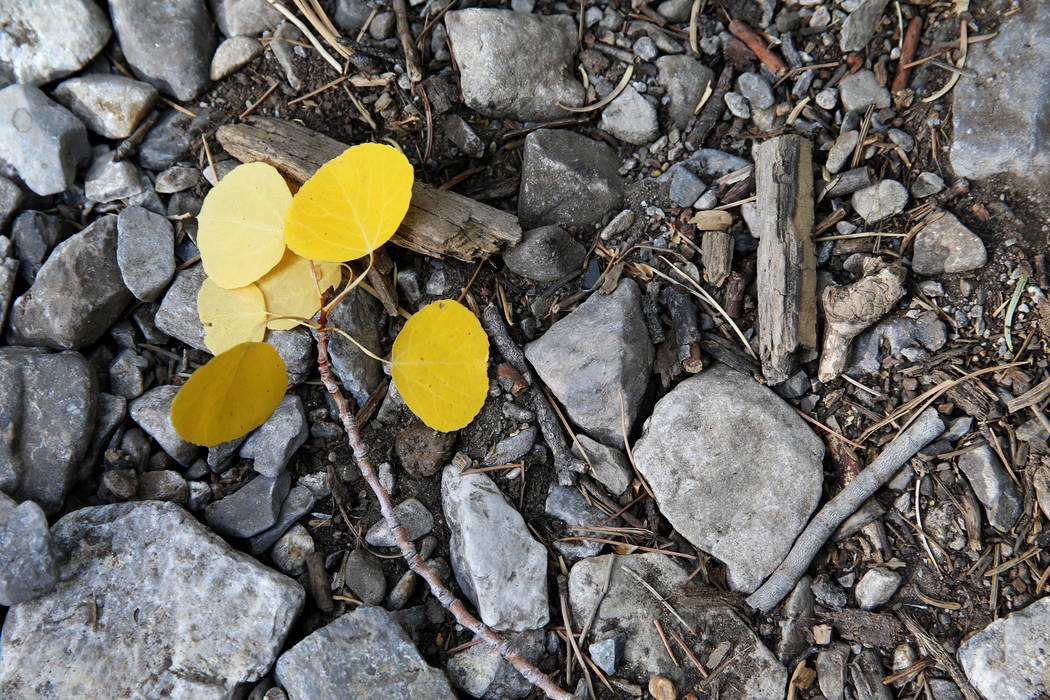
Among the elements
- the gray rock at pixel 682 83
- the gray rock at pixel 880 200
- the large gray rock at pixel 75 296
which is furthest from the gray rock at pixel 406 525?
the gray rock at pixel 880 200

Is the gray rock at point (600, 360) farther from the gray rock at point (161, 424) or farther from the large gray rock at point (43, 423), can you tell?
the large gray rock at point (43, 423)

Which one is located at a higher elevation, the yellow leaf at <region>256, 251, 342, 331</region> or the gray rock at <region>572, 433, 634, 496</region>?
the yellow leaf at <region>256, 251, 342, 331</region>

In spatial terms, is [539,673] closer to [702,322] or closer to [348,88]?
[702,322]

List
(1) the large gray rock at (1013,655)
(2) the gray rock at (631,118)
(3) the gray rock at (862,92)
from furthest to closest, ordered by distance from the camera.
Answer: (2) the gray rock at (631,118)
(3) the gray rock at (862,92)
(1) the large gray rock at (1013,655)

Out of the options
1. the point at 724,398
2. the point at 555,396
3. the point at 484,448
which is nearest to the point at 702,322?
the point at 724,398

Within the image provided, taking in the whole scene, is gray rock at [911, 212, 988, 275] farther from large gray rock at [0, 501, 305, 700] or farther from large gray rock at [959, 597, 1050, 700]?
large gray rock at [0, 501, 305, 700]

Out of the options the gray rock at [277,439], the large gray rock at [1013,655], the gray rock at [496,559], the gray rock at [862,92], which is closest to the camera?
the large gray rock at [1013,655]

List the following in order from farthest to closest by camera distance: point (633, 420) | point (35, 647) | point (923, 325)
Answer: point (633, 420) → point (923, 325) → point (35, 647)

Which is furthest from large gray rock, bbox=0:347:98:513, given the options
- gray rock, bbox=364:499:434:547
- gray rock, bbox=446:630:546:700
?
gray rock, bbox=446:630:546:700
